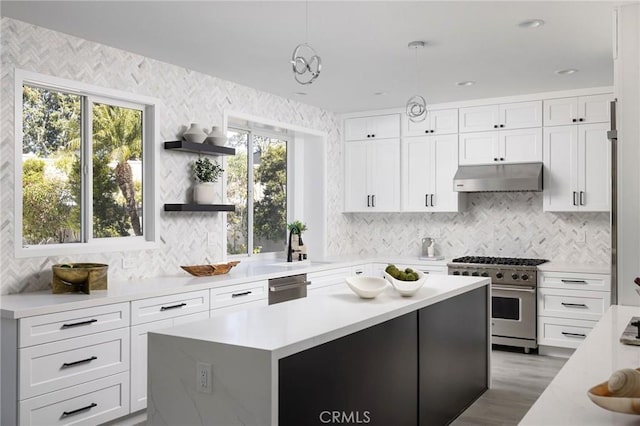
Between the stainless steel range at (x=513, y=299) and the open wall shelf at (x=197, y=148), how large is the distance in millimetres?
2841

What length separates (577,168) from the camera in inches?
226

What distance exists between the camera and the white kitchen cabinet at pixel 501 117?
5.96m

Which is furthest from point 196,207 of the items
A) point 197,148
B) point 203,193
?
point 197,148

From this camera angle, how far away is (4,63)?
3.55 m

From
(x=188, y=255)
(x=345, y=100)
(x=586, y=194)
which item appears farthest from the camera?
(x=345, y=100)

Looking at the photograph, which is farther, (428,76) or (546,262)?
(546,262)

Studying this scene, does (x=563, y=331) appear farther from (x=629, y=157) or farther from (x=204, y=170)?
(x=204, y=170)

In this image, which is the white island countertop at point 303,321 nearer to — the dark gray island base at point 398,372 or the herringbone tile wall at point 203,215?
the dark gray island base at point 398,372

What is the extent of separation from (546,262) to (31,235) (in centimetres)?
489

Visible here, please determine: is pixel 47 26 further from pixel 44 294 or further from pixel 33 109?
pixel 44 294

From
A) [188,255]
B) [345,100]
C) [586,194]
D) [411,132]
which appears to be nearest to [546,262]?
[586,194]

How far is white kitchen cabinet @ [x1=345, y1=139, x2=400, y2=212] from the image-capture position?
6.80 meters

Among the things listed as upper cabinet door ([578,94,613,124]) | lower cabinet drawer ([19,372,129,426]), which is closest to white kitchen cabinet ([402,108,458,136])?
upper cabinet door ([578,94,613,124])

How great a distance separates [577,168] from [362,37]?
9.82 feet
